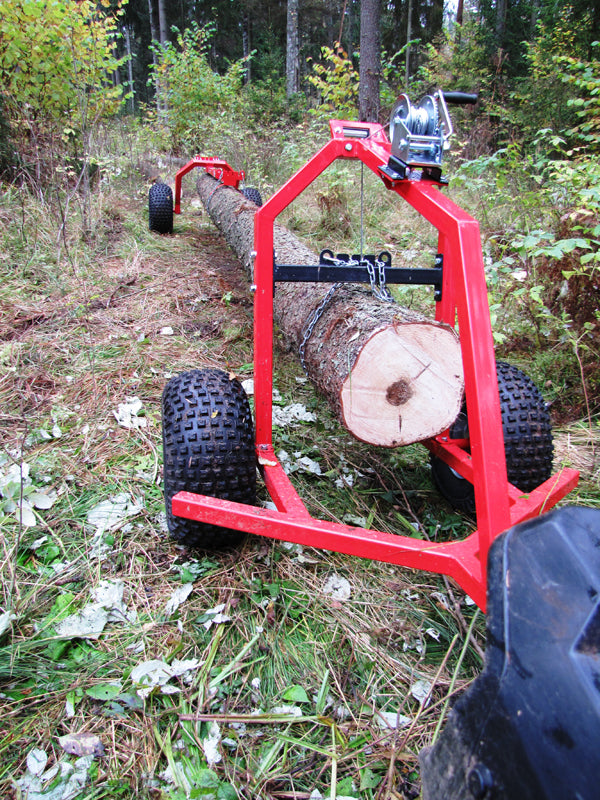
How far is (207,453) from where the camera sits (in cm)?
214

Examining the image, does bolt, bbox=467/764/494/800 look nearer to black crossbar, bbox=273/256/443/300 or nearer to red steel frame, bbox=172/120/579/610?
red steel frame, bbox=172/120/579/610

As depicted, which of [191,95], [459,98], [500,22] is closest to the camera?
[459,98]

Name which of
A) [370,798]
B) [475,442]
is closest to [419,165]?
[475,442]

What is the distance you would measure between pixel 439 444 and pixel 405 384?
0.51 metres

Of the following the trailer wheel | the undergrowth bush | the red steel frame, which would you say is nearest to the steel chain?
the red steel frame

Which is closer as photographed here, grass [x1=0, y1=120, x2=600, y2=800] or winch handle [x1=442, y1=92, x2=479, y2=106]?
grass [x1=0, y1=120, x2=600, y2=800]

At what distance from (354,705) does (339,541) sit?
533 mm

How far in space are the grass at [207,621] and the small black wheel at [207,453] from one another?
0.59ft

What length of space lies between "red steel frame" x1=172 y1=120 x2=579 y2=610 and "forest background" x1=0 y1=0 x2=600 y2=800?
1.26 feet

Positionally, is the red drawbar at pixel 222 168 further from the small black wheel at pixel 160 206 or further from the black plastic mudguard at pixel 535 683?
the black plastic mudguard at pixel 535 683

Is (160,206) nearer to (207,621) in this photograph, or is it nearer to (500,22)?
(207,621)

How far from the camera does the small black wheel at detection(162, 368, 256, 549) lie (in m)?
2.14

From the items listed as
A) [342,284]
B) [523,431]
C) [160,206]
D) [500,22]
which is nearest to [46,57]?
[160,206]

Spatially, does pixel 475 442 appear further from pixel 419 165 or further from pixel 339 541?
pixel 419 165
